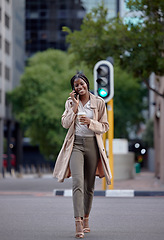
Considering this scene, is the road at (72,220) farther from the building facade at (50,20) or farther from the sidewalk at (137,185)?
the building facade at (50,20)

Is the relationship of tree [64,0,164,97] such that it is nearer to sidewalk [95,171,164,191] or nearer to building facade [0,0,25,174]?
sidewalk [95,171,164,191]

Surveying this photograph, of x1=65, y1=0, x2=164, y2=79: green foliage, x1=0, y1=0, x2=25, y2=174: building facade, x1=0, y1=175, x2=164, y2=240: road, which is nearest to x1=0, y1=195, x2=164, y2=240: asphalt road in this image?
x1=0, y1=175, x2=164, y2=240: road

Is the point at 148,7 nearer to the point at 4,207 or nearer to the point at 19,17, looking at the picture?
the point at 4,207

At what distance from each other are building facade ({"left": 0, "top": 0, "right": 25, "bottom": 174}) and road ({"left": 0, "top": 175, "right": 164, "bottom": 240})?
137ft

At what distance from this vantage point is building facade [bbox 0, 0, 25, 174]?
5331cm

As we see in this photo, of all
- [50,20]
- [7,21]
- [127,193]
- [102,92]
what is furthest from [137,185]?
[50,20]

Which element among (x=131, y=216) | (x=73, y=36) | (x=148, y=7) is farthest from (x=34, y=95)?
(x=131, y=216)

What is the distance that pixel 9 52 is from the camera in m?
56.8

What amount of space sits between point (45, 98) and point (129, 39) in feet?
100

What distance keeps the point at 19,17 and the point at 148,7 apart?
146 ft

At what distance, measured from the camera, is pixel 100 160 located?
7176mm

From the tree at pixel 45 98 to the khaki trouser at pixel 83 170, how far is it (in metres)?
39.6

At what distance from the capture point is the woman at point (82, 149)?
22.1 feet

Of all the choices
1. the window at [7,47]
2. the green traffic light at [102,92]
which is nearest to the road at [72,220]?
the green traffic light at [102,92]
